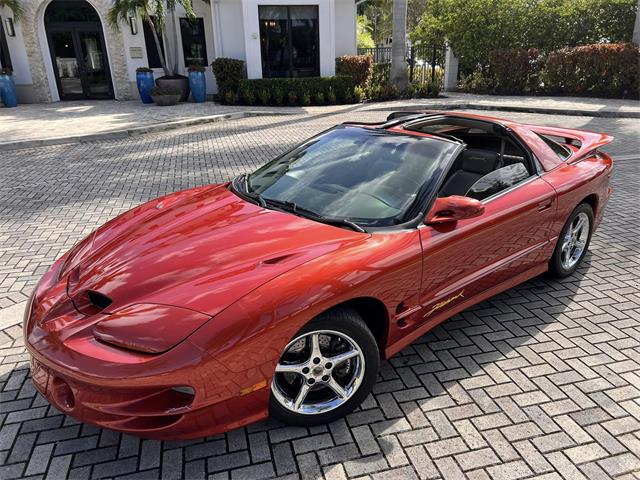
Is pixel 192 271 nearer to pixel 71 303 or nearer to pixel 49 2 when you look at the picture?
pixel 71 303

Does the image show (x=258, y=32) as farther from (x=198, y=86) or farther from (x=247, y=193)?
(x=247, y=193)

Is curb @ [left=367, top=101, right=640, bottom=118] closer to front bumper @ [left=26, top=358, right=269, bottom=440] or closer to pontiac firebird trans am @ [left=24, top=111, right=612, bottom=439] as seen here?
pontiac firebird trans am @ [left=24, top=111, right=612, bottom=439]

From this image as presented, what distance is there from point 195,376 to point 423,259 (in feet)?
4.81

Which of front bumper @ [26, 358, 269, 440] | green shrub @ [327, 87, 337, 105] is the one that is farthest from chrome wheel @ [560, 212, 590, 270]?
green shrub @ [327, 87, 337, 105]

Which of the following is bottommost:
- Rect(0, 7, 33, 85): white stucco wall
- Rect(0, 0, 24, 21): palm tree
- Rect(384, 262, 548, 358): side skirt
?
Rect(384, 262, 548, 358): side skirt

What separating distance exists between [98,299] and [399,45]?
53.8ft

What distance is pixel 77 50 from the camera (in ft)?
61.2

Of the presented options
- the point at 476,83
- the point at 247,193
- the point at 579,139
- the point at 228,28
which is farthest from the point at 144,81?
the point at 579,139

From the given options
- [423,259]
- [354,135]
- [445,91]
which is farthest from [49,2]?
[423,259]

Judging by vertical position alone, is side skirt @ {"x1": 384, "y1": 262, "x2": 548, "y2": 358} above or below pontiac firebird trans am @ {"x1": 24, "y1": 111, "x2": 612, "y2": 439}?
below

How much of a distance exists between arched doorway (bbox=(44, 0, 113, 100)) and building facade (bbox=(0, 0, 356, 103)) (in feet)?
0.11

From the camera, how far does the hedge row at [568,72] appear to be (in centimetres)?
1598

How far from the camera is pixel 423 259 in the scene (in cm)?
294

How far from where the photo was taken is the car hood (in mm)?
2461
